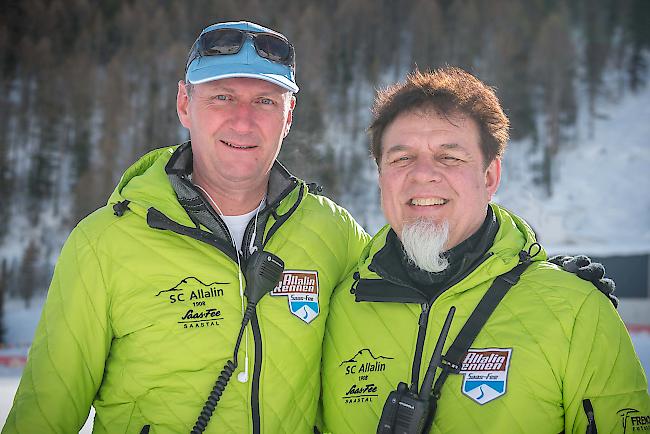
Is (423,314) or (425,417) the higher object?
(423,314)

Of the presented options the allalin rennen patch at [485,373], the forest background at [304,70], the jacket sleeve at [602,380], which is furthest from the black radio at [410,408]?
the forest background at [304,70]

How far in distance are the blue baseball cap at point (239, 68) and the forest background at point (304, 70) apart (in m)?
32.6

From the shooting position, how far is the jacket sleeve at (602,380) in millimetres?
2324

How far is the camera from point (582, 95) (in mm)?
45688

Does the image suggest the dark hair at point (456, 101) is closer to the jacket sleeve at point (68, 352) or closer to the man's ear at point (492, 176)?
the man's ear at point (492, 176)

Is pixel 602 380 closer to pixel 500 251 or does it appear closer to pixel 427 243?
pixel 500 251

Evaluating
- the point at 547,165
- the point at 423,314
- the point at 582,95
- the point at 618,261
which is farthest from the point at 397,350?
the point at 582,95

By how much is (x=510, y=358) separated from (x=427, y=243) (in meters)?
0.53

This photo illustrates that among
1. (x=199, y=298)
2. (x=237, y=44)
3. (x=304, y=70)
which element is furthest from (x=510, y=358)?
(x=304, y=70)

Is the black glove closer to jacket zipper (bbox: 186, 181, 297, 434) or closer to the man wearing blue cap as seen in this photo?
the man wearing blue cap

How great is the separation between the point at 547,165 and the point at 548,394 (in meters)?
40.2

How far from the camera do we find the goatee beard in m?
2.70

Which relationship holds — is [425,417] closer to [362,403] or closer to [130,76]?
[362,403]

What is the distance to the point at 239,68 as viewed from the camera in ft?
9.68
